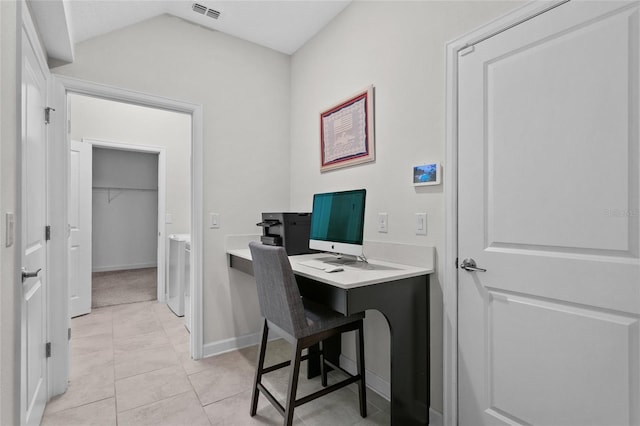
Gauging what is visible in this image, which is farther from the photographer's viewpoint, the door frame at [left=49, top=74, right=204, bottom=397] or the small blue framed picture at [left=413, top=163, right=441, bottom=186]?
the door frame at [left=49, top=74, right=204, bottom=397]

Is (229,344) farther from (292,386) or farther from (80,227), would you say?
(80,227)

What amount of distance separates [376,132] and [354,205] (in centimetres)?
56

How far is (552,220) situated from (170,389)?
7.56ft

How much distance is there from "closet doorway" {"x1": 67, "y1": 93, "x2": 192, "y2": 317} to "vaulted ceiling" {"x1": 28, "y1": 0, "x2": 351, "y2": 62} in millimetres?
563

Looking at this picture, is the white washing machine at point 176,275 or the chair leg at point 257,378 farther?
the white washing machine at point 176,275

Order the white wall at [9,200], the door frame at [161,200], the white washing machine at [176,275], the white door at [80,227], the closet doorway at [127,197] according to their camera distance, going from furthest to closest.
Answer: the door frame at [161,200] < the closet doorway at [127,197] < the white door at [80,227] < the white washing machine at [176,275] < the white wall at [9,200]

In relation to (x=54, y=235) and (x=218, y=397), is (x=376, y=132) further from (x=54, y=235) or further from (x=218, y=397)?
(x=54, y=235)

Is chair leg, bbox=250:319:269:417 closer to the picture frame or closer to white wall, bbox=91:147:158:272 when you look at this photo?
the picture frame

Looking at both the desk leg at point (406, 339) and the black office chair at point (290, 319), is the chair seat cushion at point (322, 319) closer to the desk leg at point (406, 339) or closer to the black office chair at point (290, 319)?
the black office chair at point (290, 319)

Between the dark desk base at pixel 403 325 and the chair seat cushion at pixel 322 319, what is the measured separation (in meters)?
0.07

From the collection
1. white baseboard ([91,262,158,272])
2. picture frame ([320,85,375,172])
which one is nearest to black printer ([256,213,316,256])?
picture frame ([320,85,375,172])

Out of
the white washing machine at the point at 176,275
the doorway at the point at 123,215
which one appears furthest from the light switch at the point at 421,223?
the doorway at the point at 123,215

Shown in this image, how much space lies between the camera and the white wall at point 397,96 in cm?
166

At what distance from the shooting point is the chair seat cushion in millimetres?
1547
